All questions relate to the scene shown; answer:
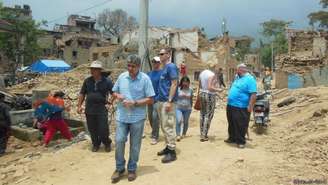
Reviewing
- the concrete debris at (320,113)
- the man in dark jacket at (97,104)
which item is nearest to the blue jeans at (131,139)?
the man in dark jacket at (97,104)

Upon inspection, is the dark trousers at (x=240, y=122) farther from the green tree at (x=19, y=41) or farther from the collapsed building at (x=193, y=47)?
the green tree at (x=19, y=41)

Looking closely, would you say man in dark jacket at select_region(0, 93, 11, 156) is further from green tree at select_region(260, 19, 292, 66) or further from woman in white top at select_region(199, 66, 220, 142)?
green tree at select_region(260, 19, 292, 66)

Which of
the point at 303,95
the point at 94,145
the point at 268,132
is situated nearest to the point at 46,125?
the point at 94,145

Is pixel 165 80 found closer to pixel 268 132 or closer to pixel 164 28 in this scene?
pixel 268 132

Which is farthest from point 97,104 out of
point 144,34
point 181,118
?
point 144,34

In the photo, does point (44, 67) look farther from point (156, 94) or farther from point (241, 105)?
point (241, 105)

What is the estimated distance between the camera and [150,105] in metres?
8.34

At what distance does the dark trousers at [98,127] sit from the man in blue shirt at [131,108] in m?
1.81

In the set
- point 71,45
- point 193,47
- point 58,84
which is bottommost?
point 58,84

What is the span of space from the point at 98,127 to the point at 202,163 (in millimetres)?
2155

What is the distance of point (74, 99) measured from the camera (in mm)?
20578

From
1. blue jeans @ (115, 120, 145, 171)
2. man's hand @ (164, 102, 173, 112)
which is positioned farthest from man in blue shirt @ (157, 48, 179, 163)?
blue jeans @ (115, 120, 145, 171)

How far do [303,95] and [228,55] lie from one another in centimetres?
2961

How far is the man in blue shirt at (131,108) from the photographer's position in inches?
240
